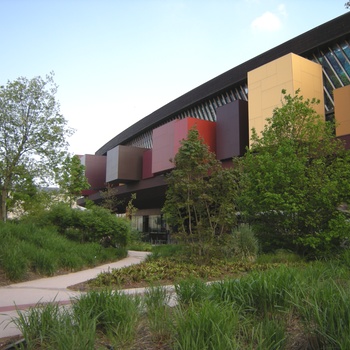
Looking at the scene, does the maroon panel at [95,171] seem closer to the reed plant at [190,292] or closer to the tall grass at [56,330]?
the reed plant at [190,292]

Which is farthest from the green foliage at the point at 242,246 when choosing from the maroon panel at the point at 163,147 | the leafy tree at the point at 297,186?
the maroon panel at the point at 163,147

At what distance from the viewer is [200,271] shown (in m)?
9.44

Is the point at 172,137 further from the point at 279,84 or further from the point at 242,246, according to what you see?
the point at 242,246

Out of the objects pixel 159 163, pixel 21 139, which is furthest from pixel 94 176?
pixel 21 139

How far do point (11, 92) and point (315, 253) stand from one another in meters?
14.9

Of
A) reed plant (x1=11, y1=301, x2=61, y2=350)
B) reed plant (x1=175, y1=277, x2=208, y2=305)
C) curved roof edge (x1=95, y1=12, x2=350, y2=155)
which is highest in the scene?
curved roof edge (x1=95, y1=12, x2=350, y2=155)

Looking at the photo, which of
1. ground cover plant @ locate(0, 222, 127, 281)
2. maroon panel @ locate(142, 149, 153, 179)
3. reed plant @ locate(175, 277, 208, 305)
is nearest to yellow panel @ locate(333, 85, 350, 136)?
ground cover plant @ locate(0, 222, 127, 281)

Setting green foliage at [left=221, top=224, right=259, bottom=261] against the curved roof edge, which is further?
the curved roof edge

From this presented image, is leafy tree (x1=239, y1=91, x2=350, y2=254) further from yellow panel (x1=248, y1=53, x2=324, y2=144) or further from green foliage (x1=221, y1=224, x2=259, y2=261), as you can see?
yellow panel (x1=248, y1=53, x2=324, y2=144)

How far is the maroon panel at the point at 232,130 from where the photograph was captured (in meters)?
25.1

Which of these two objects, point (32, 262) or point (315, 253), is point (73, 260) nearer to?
point (32, 262)

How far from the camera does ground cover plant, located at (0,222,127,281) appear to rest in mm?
9292

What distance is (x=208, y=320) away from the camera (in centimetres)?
323

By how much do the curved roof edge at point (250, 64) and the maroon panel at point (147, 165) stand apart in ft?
16.4
